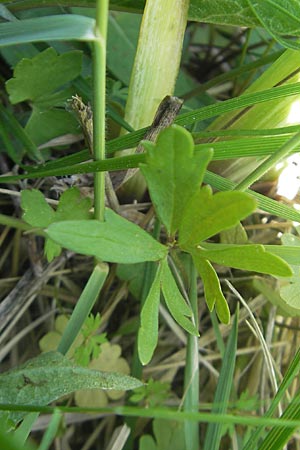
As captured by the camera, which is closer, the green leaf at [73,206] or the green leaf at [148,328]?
the green leaf at [148,328]

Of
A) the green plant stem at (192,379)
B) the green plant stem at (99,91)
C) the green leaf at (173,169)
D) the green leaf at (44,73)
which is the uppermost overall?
the green leaf at (44,73)

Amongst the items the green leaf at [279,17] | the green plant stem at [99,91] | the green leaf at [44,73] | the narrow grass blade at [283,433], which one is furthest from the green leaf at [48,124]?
the narrow grass blade at [283,433]

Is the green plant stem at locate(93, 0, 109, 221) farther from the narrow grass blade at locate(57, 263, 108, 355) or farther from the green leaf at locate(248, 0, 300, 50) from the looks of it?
the green leaf at locate(248, 0, 300, 50)

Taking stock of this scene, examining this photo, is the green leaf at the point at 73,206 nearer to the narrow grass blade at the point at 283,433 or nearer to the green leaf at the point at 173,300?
the green leaf at the point at 173,300

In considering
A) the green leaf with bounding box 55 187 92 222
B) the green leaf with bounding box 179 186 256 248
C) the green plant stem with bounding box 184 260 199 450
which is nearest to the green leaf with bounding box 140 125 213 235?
the green leaf with bounding box 179 186 256 248

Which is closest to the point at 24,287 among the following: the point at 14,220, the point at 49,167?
the point at 14,220

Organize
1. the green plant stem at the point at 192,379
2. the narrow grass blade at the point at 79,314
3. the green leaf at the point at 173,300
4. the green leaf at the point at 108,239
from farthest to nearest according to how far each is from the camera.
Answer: the green plant stem at the point at 192,379
the narrow grass blade at the point at 79,314
the green leaf at the point at 173,300
the green leaf at the point at 108,239
